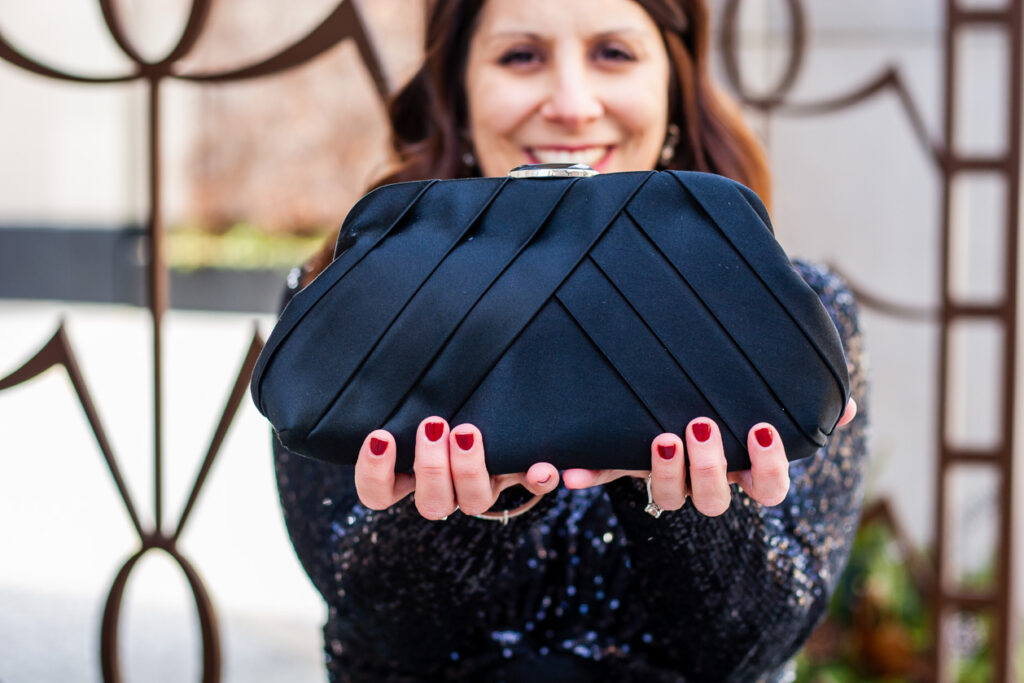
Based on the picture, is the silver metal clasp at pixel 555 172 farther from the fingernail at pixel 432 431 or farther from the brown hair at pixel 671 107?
the brown hair at pixel 671 107

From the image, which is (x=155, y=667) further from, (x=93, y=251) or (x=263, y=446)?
(x=93, y=251)

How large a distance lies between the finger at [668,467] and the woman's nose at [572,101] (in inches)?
12.7

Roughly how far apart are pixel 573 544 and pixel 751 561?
0.15 meters

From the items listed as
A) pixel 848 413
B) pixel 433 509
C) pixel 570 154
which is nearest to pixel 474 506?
pixel 433 509

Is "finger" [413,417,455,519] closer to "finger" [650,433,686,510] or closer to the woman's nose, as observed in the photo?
"finger" [650,433,686,510]

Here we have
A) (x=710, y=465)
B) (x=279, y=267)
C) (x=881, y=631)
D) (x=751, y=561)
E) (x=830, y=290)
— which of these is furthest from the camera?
(x=279, y=267)

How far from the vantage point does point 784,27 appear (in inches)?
73.7

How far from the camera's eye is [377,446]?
0.51 meters

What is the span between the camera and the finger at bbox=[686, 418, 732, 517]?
497 mm

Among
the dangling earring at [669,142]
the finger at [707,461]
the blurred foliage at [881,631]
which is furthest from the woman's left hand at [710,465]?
the blurred foliage at [881,631]

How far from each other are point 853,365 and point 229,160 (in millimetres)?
5632

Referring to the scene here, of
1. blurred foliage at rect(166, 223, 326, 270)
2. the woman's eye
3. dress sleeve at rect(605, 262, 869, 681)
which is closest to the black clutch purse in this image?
dress sleeve at rect(605, 262, 869, 681)

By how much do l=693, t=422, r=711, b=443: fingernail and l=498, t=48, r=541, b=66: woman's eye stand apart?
39cm

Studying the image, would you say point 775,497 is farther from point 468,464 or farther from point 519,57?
point 519,57
